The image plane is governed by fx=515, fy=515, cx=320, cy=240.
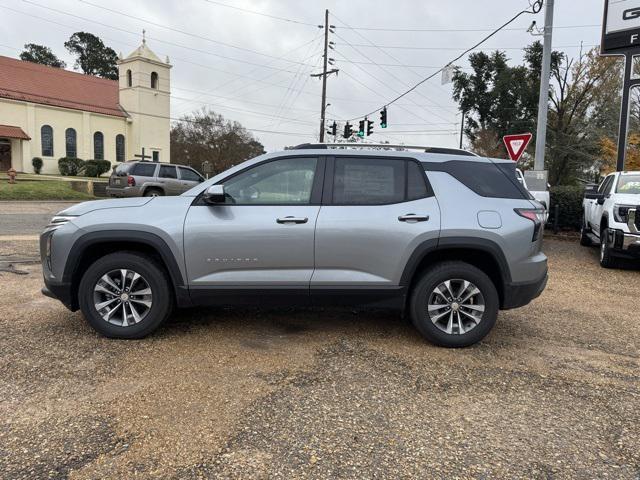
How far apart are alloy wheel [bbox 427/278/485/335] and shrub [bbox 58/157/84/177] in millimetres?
43102

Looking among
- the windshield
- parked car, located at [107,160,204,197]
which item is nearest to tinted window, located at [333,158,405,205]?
the windshield

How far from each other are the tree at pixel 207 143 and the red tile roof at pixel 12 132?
22315 millimetres

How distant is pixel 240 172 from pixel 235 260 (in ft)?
2.64

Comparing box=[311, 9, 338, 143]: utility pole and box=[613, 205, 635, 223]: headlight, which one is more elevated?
box=[311, 9, 338, 143]: utility pole

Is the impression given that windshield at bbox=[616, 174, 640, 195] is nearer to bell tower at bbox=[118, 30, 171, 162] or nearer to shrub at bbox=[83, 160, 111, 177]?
shrub at bbox=[83, 160, 111, 177]

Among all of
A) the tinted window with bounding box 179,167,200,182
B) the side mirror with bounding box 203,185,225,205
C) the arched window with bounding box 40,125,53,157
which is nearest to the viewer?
the side mirror with bounding box 203,185,225,205

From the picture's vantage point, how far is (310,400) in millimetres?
3553

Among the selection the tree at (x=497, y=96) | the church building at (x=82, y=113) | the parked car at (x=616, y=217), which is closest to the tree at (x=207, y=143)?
the church building at (x=82, y=113)

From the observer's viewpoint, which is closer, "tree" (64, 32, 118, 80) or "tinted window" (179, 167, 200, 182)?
"tinted window" (179, 167, 200, 182)

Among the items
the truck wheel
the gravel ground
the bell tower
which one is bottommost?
the gravel ground

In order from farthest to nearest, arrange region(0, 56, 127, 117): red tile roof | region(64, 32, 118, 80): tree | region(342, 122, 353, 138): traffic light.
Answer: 1. region(64, 32, 118, 80): tree
2. region(0, 56, 127, 117): red tile roof
3. region(342, 122, 353, 138): traffic light

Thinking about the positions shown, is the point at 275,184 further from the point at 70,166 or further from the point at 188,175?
the point at 70,166

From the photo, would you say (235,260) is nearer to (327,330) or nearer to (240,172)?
(240,172)

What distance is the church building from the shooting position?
4162 cm
